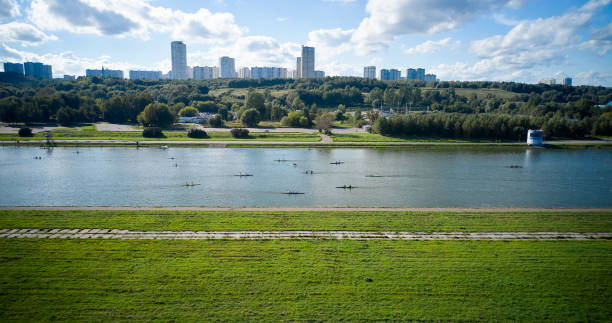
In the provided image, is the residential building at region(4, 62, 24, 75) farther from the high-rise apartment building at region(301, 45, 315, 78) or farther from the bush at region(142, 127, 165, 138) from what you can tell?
the bush at region(142, 127, 165, 138)

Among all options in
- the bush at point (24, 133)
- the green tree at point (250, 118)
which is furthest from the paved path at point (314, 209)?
the green tree at point (250, 118)

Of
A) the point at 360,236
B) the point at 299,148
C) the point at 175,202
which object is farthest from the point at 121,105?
the point at 360,236

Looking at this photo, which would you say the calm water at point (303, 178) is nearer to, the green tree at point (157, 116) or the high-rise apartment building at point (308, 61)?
the green tree at point (157, 116)

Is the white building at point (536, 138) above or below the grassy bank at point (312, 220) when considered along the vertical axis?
above

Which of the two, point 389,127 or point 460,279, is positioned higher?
point 389,127

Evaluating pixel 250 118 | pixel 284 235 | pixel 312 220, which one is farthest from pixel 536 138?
pixel 284 235

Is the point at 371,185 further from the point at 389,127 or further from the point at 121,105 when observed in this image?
the point at 121,105

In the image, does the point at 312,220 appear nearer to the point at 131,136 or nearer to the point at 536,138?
the point at 536,138
